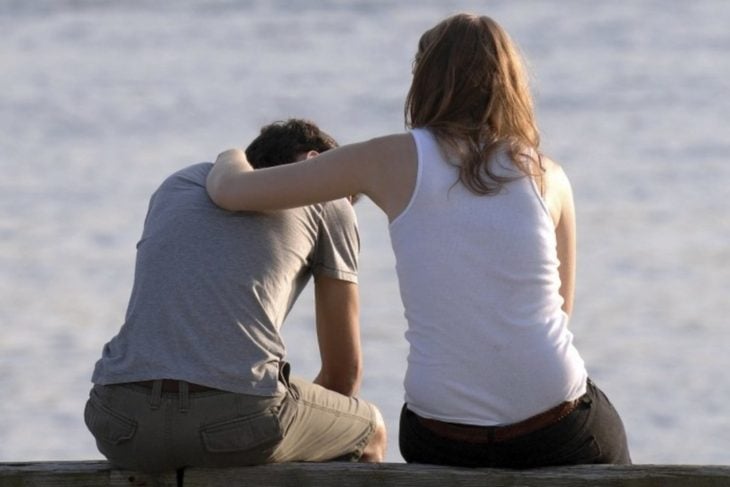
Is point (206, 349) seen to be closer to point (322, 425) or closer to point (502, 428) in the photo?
point (322, 425)

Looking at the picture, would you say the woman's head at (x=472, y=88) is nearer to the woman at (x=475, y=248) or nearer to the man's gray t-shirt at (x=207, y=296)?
the woman at (x=475, y=248)

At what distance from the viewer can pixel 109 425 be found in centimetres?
285

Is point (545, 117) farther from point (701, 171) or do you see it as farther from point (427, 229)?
point (427, 229)

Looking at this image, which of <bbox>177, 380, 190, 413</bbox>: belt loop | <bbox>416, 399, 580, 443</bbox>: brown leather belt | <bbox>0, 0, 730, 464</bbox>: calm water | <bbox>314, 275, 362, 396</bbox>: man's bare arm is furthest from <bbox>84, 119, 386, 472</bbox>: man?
<bbox>0, 0, 730, 464</bbox>: calm water

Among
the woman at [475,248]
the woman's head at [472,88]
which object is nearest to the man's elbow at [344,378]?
the woman at [475,248]

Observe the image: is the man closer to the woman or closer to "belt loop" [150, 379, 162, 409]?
"belt loop" [150, 379, 162, 409]

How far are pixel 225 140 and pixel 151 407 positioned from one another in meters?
9.01

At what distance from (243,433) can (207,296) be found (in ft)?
0.88

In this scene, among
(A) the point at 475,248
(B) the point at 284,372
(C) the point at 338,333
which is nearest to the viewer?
(A) the point at 475,248

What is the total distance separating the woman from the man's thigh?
0.24 metres

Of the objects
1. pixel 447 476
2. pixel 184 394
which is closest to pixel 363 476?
pixel 447 476

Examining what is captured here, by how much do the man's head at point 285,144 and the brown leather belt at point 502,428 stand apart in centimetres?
64

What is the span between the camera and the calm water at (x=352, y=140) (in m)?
7.53

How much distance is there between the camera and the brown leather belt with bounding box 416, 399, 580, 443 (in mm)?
2736
